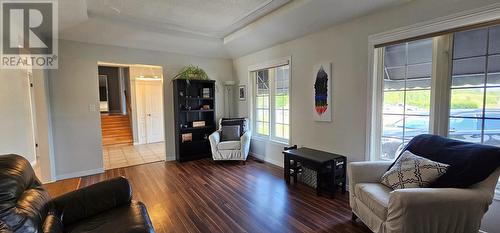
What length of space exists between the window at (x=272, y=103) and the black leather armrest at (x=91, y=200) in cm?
294

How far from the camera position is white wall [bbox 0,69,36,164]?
10.3 feet

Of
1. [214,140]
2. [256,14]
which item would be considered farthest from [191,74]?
[256,14]

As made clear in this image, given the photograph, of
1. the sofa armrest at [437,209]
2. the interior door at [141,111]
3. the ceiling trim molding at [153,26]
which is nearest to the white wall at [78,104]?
the ceiling trim molding at [153,26]

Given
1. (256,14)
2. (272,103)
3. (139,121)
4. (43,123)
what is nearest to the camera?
(256,14)

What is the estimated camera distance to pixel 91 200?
1.65 meters

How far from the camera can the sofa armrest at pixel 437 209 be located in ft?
5.03

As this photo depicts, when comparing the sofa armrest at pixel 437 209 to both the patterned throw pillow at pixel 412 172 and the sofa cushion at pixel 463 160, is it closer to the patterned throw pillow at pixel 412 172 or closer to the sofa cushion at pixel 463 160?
the sofa cushion at pixel 463 160

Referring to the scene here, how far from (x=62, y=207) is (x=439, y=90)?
3.39 metres

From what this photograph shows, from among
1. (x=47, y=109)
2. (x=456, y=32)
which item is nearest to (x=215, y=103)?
(x=47, y=109)

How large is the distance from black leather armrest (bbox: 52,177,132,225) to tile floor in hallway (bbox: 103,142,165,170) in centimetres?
297

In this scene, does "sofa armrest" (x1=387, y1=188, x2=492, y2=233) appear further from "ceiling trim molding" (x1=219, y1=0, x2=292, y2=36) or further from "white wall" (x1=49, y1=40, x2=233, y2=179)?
"white wall" (x1=49, y1=40, x2=233, y2=179)

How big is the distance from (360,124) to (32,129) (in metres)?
6.04

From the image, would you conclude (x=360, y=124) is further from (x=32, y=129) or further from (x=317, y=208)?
(x=32, y=129)

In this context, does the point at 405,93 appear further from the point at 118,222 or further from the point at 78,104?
the point at 78,104
